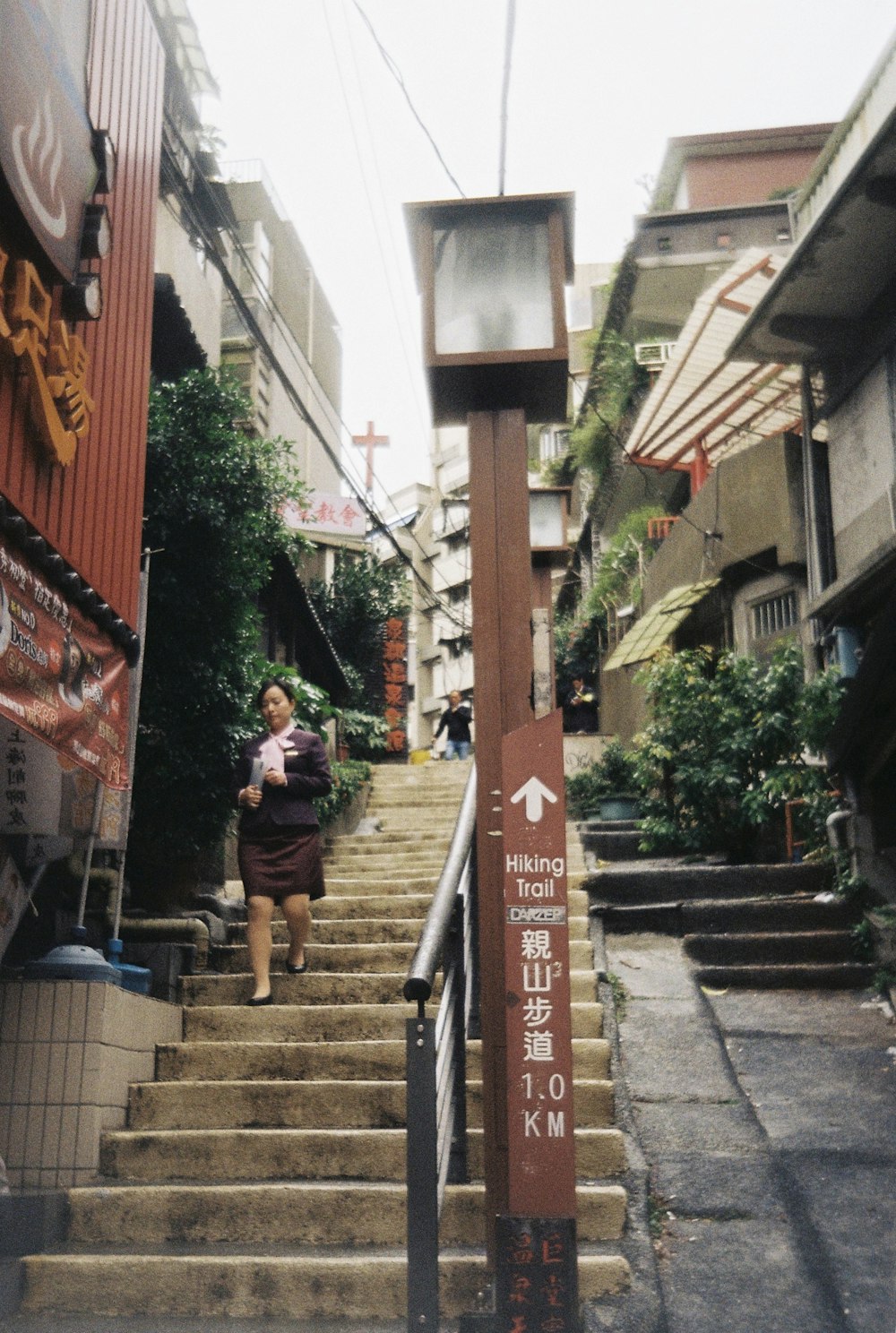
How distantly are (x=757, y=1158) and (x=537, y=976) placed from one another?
1.85 meters

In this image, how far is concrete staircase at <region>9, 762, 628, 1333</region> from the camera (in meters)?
4.27

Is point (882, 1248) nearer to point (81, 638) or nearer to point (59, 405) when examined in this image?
point (81, 638)

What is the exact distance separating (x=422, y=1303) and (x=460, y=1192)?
988 millimetres

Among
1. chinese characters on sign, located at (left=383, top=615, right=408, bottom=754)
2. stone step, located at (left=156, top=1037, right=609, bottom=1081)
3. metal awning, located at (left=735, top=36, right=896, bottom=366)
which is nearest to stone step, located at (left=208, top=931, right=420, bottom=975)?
stone step, located at (left=156, top=1037, right=609, bottom=1081)

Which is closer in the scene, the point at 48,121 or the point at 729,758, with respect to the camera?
the point at 48,121

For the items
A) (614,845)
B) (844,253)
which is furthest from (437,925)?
(614,845)

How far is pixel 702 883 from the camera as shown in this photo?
9.17 meters

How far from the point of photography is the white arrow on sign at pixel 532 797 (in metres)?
3.96

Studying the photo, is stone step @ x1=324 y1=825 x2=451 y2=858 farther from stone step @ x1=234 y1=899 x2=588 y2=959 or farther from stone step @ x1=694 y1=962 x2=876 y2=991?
stone step @ x1=694 y1=962 x2=876 y2=991

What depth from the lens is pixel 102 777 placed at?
19.4ft

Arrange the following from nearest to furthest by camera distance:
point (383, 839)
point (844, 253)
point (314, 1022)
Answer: point (314, 1022) → point (844, 253) → point (383, 839)

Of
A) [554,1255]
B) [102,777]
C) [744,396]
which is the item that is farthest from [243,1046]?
[744,396]

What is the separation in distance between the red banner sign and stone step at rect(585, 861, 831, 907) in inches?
172

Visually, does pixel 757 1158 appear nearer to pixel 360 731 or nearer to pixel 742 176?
pixel 360 731
